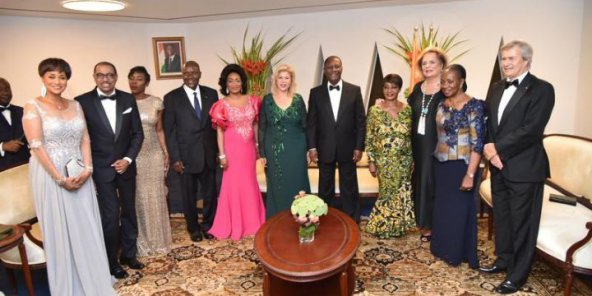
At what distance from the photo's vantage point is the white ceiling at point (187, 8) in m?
4.42

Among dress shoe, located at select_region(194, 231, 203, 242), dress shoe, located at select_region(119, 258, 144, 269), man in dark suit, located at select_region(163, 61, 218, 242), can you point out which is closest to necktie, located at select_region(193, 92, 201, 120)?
man in dark suit, located at select_region(163, 61, 218, 242)

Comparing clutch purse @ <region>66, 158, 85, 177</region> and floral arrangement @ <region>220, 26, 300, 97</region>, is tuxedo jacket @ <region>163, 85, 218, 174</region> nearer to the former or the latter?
clutch purse @ <region>66, 158, 85, 177</region>

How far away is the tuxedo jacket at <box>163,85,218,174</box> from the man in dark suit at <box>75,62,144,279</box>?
0.47 m

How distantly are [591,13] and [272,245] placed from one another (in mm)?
4493

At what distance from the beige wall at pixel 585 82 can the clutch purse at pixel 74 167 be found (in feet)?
16.9

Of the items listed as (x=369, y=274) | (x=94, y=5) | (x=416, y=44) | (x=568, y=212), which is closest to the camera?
(x=568, y=212)

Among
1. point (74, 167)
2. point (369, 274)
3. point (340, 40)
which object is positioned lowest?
point (369, 274)

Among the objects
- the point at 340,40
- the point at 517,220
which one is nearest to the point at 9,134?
the point at 340,40

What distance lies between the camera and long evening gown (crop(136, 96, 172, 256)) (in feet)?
12.0

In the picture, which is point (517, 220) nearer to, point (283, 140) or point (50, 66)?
point (283, 140)

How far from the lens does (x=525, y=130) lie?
2.72 meters

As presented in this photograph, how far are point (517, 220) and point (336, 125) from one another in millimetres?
1767

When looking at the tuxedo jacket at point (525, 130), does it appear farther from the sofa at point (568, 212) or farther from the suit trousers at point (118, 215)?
the suit trousers at point (118, 215)

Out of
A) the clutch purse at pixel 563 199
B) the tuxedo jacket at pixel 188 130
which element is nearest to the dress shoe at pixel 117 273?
the tuxedo jacket at pixel 188 130
